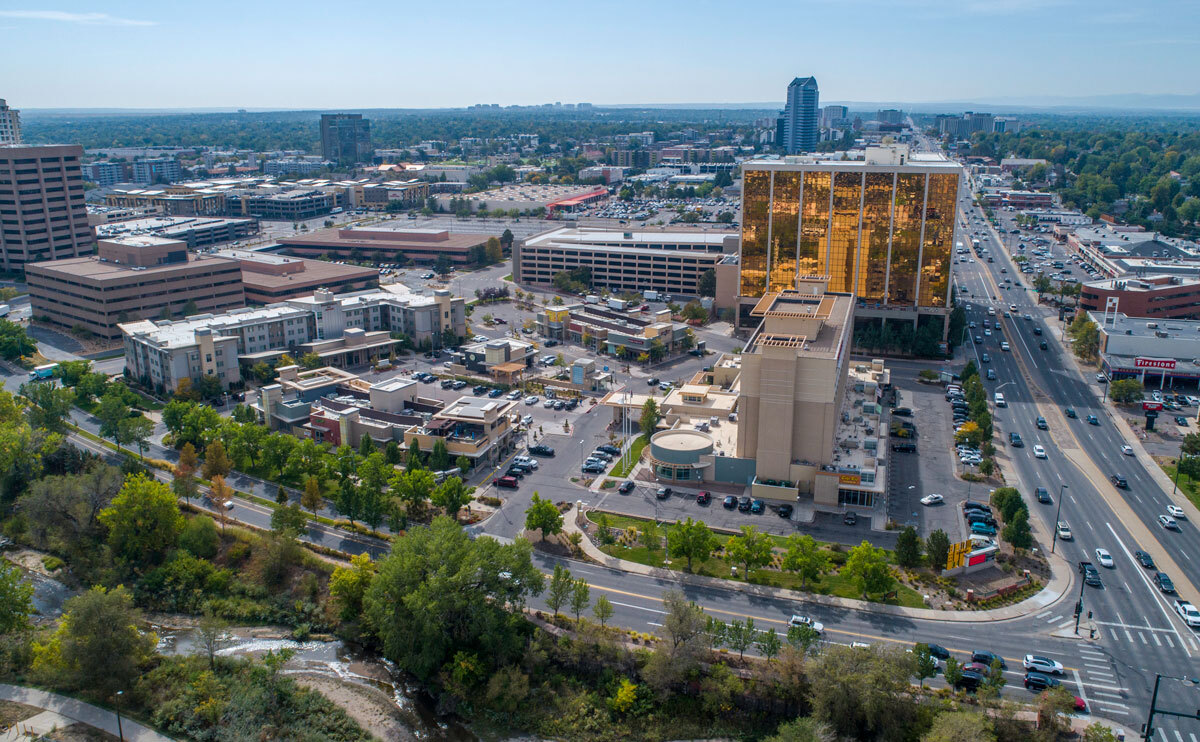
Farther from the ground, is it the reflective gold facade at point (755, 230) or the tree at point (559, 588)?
the reflective gold facade at point (755, 230)

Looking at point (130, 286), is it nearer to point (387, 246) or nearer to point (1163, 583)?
point (387, 246)

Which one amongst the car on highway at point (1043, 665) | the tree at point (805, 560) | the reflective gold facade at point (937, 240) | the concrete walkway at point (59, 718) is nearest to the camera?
the car on highway at point (1043, 665)

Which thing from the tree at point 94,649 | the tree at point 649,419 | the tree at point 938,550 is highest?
the tree at point 649,419

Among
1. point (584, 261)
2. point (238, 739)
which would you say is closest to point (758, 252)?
point (584, 261)

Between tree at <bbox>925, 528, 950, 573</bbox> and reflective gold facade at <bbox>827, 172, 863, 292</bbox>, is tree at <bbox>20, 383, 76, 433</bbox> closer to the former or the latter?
tree at <bbox>925, 528, 950, 573</bbox>

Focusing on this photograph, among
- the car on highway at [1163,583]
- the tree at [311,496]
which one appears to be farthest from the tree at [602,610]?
the car on highway at [1163,583]

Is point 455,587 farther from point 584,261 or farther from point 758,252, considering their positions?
point 584,261

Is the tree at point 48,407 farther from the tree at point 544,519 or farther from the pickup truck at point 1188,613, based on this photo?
the pickup truck at point 1188,613

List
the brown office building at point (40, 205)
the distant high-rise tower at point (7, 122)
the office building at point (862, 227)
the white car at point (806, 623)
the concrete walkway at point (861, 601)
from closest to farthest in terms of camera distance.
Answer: the white car at point (806, 623) → the concrete walkway at point (861, 601) → the office building at point (862, 227) → the brown office building at point (40, 205) → the distant high-rise tower at point (7, 122)

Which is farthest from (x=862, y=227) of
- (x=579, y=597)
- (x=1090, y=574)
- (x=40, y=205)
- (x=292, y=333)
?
(x=40, y=205)
